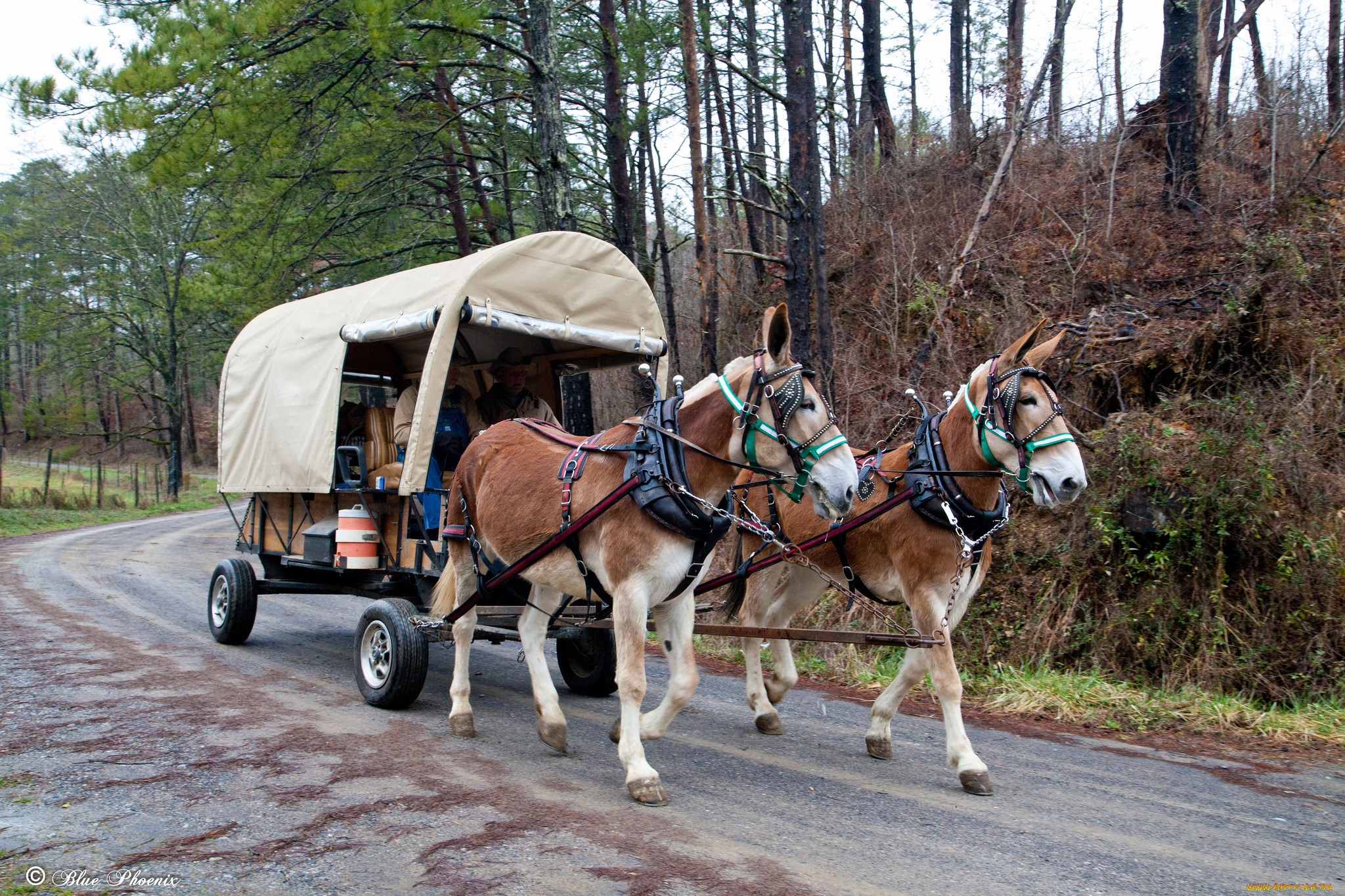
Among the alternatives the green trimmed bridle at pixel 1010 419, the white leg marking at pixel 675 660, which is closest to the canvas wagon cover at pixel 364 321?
the white leg marking at pixel 675 660

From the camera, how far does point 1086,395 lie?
8297mm

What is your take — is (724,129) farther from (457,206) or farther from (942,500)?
(942,500)

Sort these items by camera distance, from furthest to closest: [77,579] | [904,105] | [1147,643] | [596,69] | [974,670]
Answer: [904,105]
[596,69]
[77,579]
[974,670]
[1147,643]

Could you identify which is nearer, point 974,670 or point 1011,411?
point 1011,411

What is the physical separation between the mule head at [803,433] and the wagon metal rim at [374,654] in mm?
3077

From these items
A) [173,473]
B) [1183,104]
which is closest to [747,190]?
[1183,104]

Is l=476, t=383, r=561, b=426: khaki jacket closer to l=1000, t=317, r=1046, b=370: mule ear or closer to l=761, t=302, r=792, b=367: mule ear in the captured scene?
l=761, t=302, r=792, b=367: mule ear

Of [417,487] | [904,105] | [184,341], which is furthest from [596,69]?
[184,341]

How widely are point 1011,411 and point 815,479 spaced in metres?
1.22

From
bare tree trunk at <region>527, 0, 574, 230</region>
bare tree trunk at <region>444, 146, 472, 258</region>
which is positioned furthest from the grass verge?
bare tree trunk at <region>444, 146, 472, 258</region>

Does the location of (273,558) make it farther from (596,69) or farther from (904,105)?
(904,105)

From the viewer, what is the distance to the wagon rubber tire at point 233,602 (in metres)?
7.41

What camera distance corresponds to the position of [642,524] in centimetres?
437

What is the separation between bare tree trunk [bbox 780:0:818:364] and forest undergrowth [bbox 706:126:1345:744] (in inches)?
47.6
